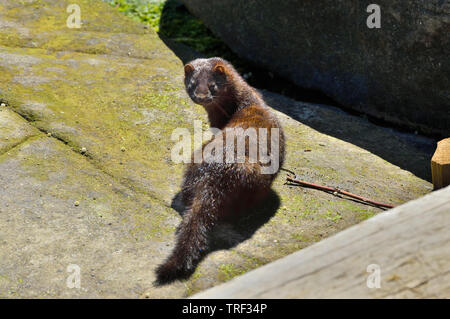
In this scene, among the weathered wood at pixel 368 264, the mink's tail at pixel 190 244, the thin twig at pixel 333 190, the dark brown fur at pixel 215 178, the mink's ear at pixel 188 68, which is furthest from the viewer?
the mink's ear at pixel 188 68

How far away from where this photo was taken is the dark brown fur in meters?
3.59

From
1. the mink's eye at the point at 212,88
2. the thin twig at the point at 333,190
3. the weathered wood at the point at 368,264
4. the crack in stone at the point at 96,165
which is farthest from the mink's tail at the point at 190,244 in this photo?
the mink's eye at the point at 212,88

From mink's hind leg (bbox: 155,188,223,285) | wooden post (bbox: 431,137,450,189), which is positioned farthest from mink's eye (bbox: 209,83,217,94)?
wooden post (bbox: 431,137,450,189)

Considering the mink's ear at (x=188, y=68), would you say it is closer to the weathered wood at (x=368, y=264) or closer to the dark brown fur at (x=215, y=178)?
the dark brown fur at (x=215, y=178)

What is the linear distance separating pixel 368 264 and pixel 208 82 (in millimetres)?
2393

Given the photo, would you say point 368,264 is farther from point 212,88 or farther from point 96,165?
point 96,165

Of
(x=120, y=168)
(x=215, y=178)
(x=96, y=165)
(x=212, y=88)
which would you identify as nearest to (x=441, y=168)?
(x=215, y=178)

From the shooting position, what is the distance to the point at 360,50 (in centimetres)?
605

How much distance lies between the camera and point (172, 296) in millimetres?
3314

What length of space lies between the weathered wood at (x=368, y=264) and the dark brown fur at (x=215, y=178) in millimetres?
823

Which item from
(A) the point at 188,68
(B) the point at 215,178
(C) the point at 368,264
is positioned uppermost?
(C) the point at 368,264

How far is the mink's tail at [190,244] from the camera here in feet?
11.3

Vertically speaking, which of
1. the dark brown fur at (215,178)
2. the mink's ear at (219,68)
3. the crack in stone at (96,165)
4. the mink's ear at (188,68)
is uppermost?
the mink's ear at (219,68)

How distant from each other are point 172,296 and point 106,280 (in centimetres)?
44
